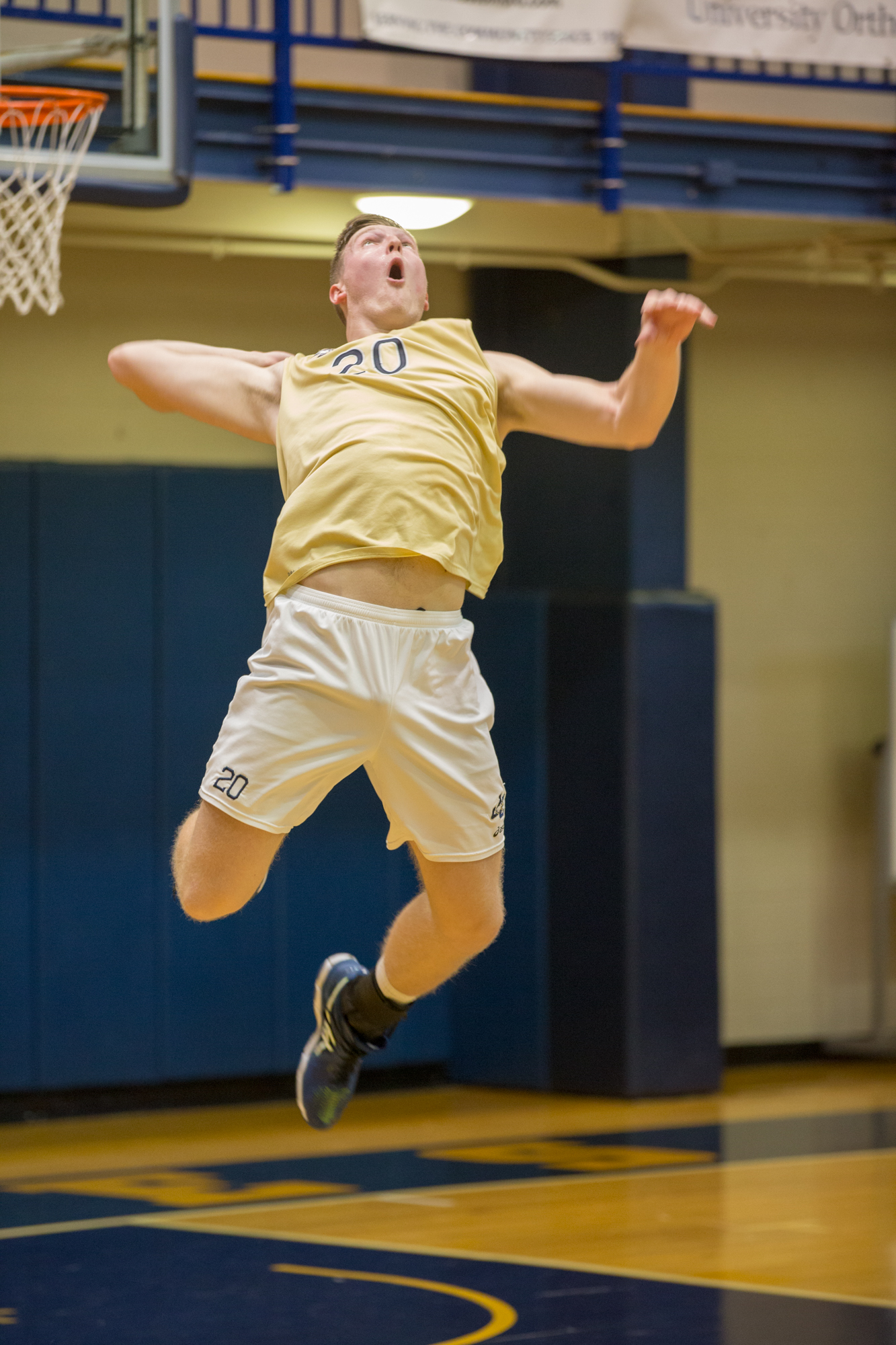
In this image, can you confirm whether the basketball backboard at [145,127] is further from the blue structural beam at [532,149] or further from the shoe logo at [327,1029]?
the shoe logo at [327,1029]

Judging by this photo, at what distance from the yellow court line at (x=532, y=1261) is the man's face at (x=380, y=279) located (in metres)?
3.25

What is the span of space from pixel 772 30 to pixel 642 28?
534mm

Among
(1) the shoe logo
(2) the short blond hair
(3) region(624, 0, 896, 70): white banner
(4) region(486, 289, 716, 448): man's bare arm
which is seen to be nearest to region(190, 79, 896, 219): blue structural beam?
(3) region(624, 0, 896, 70): white banner

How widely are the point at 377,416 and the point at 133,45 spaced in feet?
8.15

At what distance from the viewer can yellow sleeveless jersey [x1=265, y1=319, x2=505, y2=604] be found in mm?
4129

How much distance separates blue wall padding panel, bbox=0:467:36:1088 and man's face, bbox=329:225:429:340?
16.0 ft

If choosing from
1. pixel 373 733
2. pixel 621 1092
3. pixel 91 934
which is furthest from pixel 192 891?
pixel 621 1092

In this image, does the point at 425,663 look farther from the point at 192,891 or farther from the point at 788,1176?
the point at 788,1176

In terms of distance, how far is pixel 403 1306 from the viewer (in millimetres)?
5953

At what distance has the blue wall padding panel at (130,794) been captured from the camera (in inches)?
352

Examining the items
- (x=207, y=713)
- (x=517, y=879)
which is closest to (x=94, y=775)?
(x=207, y=713)

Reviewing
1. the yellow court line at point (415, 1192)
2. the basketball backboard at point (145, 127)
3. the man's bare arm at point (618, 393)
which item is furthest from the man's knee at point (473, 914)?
the basketball backboard at point (145, 127)

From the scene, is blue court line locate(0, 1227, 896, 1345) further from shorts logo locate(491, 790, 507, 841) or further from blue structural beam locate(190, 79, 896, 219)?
blue structural beam locate(190, 79, 896, 219)

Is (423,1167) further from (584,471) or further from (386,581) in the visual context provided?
(386,581)
